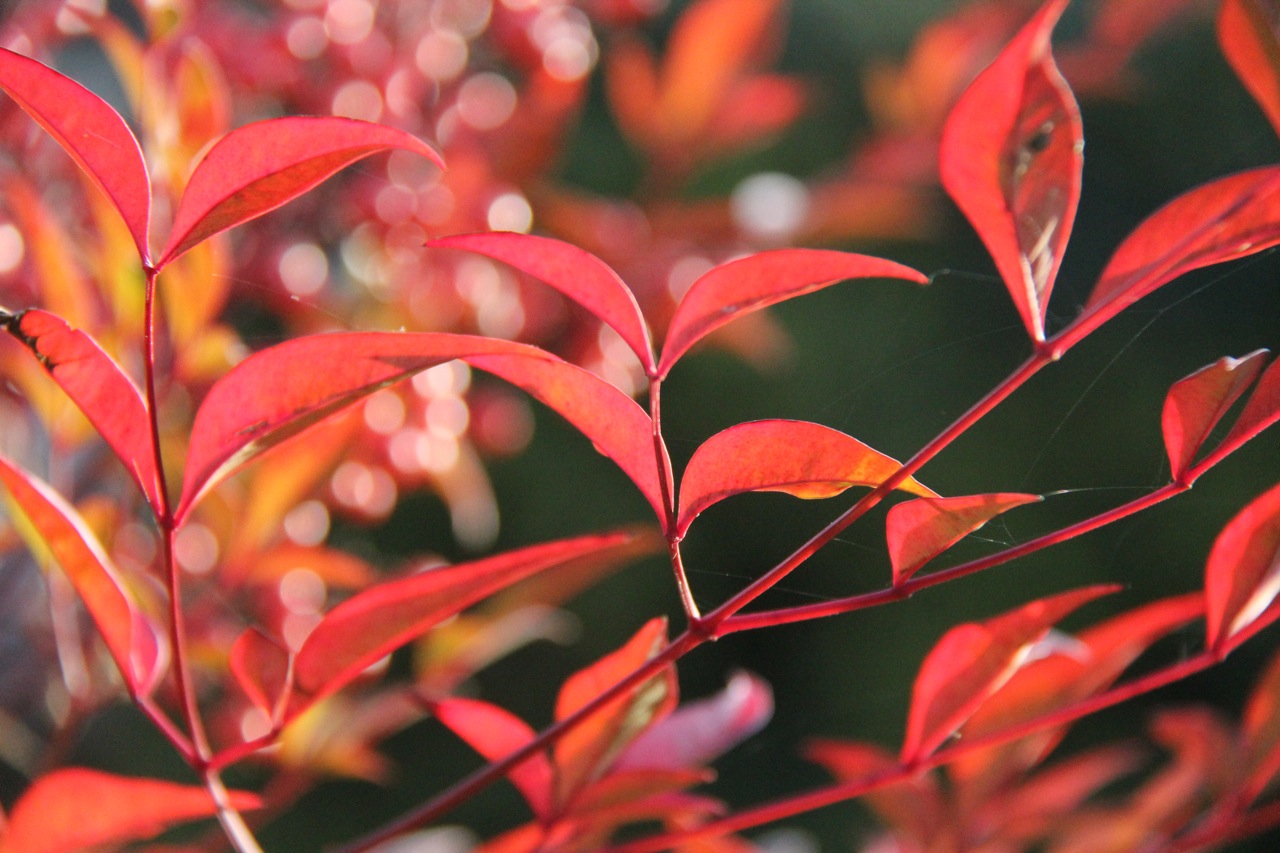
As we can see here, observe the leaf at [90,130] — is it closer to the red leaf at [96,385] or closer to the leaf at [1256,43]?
the red leaf at [96,385]

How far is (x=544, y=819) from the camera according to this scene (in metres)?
0.29

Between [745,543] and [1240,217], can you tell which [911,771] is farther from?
[745,543]

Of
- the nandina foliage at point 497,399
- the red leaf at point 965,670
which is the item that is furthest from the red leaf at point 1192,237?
the red leaf at point 965,670

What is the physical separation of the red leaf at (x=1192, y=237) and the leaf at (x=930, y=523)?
4cm

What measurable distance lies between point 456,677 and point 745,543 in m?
1.30

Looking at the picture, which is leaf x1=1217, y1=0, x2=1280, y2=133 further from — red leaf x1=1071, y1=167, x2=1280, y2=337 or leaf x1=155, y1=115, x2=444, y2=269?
leaf x1=155, y1=115, x2=444, y2=269

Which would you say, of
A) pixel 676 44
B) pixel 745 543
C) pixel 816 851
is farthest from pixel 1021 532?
pixel 676 44

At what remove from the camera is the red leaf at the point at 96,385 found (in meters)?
0.21

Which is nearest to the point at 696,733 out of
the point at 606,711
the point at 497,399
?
the point at 606,711

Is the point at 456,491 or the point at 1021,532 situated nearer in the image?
the point at 456,491

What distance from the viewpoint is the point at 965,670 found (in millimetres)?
288

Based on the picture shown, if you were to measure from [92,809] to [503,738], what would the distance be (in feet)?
0.35

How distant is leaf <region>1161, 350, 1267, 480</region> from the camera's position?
221 mm

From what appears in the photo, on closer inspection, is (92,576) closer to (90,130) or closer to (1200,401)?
(90,130)
